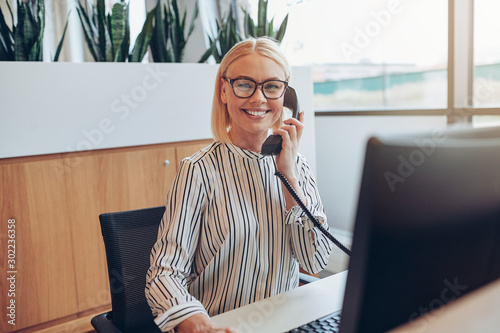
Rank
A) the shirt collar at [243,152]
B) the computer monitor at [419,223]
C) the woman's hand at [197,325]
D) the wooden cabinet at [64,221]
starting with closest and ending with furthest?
the computer monitor at [419,223], the woman's hand at [197,325], the shirt collar at [243,152], the wooden cabinet at [64,221]

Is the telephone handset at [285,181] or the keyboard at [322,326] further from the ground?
the telephone handset at [285,181]

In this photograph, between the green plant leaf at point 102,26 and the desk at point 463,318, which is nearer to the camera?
the desk at point 463,318

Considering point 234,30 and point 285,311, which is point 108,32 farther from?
point 285,311

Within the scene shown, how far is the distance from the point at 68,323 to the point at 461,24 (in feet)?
8.88

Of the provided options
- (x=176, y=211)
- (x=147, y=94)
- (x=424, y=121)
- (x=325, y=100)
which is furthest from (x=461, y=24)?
(x=176, y=211)

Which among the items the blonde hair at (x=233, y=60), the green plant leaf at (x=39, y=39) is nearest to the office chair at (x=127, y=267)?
the blonde hair at (x=233, y=60)

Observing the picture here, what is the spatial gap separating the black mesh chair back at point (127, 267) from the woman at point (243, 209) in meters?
0.21

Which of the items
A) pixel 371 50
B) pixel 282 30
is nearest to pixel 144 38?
pixel 282 30

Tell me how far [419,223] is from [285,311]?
568 millimetres

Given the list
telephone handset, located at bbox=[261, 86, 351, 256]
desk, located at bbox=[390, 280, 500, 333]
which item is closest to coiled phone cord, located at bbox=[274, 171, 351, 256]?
telephone handset, located at bbox=[261, 86, 351, 256]

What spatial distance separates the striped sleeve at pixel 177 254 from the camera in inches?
36.3

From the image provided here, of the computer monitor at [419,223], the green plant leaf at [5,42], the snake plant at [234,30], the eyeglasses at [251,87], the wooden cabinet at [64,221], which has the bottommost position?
the wooden cabinet at [64,221]

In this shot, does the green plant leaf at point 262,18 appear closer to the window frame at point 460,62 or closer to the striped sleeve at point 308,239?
the window frame at point 460,62

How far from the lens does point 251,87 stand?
3.82 ft
